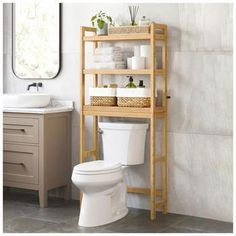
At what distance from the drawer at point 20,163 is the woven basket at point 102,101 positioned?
24.8 inches

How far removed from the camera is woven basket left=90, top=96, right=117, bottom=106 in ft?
13.6

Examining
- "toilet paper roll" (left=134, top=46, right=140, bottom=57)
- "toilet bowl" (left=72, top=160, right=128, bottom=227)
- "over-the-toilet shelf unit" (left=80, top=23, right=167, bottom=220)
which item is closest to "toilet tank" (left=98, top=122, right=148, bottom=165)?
"over-the-toilet shelf unit" (left=80, top=23, right=167, bottom=220)

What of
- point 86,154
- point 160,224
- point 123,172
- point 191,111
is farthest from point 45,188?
point 191,111

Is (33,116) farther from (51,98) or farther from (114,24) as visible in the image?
(114,24)

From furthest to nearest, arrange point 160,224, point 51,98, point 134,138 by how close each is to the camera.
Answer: point 51,98 → point 134,138 → point 160,224

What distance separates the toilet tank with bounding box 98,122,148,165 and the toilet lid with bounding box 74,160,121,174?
8.0 inches

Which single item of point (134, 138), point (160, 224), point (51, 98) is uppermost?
point (51, 98)

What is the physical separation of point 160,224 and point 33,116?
53.8 inches

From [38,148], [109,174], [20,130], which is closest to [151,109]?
[109,174]

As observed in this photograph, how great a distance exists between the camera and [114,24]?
425 cm

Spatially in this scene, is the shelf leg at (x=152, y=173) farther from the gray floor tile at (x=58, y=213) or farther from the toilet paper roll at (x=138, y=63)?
the gray floor tile at (x=58, y=213)

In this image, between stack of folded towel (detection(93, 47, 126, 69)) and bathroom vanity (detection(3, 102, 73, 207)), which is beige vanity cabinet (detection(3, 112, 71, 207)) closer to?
bathroom vanity (detection(3, 102, 73, 207))

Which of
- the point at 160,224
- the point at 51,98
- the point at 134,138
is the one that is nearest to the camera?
the point at 160,224

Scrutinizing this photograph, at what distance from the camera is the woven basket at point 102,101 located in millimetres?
4152
